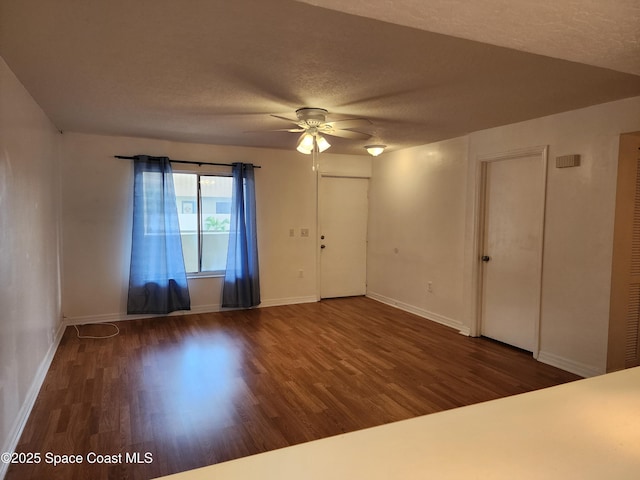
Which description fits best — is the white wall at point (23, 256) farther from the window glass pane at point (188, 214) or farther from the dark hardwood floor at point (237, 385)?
the window glass pane at point (188, 214)

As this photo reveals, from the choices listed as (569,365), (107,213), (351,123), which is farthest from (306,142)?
(569,365)

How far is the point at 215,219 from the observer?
18.5 feet

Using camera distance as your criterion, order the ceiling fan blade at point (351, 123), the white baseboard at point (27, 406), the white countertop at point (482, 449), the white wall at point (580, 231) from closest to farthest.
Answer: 1. the white countertop at point (482, 449)
2. the white baseboard at point (27, 406)
3. the white wall at point (580, 231)
4. the ceiling fan blade at point (351, 123)

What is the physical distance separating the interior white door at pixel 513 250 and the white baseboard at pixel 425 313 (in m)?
0.26

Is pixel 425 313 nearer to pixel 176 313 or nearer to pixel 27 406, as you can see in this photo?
pixel 176 313

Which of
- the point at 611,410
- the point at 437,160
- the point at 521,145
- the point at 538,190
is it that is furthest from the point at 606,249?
the point at 611,410

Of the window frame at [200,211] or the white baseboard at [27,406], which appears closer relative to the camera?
the white baseboard at [27,406]

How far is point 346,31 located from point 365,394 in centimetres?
259

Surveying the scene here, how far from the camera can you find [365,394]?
123 inches

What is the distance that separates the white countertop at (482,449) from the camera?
2.81 feet

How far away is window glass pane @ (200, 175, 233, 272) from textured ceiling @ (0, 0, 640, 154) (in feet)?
5.10

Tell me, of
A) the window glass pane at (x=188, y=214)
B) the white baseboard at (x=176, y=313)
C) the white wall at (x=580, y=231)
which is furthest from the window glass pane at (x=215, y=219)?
the white wall at (x=580, y=231)

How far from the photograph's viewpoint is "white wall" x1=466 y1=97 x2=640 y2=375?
3291 millimetres

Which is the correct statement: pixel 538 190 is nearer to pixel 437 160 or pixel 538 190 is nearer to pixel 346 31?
pixel 437 160
